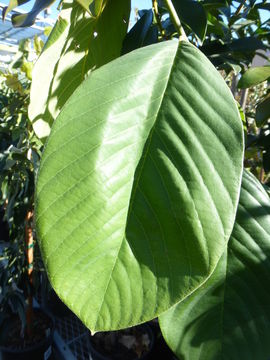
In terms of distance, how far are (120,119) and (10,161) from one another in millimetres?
979

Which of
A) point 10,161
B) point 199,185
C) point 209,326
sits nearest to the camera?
point 199,185

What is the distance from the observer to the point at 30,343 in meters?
1.62

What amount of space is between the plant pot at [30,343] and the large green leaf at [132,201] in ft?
4.75

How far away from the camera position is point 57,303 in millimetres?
1987

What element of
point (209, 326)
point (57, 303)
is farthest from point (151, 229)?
point (57, 303)

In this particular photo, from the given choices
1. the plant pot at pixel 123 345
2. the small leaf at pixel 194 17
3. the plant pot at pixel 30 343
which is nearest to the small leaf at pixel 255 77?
the small leaf at pixel 194 17

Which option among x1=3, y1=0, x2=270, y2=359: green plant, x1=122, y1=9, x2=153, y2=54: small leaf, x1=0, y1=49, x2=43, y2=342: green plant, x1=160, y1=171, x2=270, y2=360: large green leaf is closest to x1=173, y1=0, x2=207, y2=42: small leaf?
x1=122, y1=9, x2=153, y2=54: small leaf

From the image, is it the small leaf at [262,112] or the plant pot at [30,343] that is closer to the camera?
the small leaf at [262,112]

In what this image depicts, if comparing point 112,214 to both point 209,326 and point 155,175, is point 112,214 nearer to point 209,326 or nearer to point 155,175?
point 155,175

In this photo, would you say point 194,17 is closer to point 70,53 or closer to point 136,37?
point 136,37

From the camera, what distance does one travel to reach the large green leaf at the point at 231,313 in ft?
1.34

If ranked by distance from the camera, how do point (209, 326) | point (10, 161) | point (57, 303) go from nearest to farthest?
point (209, 326)
point (10, 161)
point (57, 303)

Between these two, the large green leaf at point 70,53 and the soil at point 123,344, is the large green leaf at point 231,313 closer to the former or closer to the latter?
the large green leaf at point 70,53

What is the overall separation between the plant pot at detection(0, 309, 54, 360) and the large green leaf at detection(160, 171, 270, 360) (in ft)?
4.41
